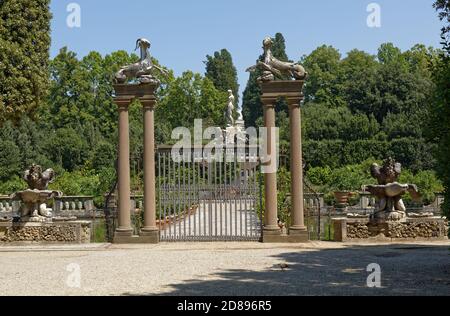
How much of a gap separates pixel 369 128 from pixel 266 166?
3084 cm

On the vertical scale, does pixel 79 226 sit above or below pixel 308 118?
below

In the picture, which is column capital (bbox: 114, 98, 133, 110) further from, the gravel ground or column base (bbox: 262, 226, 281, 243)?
Answer: column base (bbox: 262, 226, 281, 243)

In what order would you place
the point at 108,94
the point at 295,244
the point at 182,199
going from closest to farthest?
the point at 295,244, the point at 182,199, the point at 108,94

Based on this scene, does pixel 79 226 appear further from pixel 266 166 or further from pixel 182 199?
pixel 266 166

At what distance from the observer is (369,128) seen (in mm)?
42281

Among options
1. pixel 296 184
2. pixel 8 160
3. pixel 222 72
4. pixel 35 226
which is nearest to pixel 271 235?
pixel 296 184

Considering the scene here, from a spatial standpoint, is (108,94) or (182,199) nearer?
(182,199)

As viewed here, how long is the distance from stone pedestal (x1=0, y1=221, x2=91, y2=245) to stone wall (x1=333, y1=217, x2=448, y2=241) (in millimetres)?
7011

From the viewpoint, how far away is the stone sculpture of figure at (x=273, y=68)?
13.8 m

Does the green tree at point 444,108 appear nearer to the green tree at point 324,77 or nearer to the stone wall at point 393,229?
the stone wall at point 393,229

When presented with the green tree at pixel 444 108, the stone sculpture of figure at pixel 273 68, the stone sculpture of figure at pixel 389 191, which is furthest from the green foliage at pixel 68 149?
the green tree at pixel 444 108

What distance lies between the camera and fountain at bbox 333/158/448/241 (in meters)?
13.6

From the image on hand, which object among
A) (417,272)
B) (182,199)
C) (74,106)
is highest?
(74,106)
